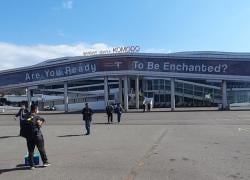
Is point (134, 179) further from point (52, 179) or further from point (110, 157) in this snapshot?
point (110, 157)

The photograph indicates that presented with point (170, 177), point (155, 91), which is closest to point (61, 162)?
point (170, 177)

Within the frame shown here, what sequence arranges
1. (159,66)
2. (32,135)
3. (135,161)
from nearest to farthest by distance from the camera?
1. (32,135)
2. (135,161)
3. (159,66)

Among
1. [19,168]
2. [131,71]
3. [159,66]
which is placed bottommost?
[19,168]

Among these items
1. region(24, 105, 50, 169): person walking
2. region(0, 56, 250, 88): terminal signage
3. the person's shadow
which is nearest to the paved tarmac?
the person's shadow

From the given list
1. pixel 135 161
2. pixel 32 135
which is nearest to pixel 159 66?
pixel 135 161

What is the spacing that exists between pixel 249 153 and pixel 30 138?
274 inches

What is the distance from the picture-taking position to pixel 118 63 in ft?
225

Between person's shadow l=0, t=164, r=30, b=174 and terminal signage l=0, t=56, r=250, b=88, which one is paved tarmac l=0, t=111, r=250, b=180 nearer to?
person's shadow l=0, t=164, r=30, b=174

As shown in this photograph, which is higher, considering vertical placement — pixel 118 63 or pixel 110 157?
pixel 118 63

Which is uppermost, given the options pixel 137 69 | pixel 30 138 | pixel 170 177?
pixel 137 69

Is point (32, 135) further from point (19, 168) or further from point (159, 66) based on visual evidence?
point (159, 66)

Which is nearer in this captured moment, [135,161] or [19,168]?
[19,168]

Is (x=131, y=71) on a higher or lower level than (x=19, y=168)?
higher

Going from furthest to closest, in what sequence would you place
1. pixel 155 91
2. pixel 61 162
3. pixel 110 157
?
pixel 155 91, pixel 110 157, pixel 61 162
